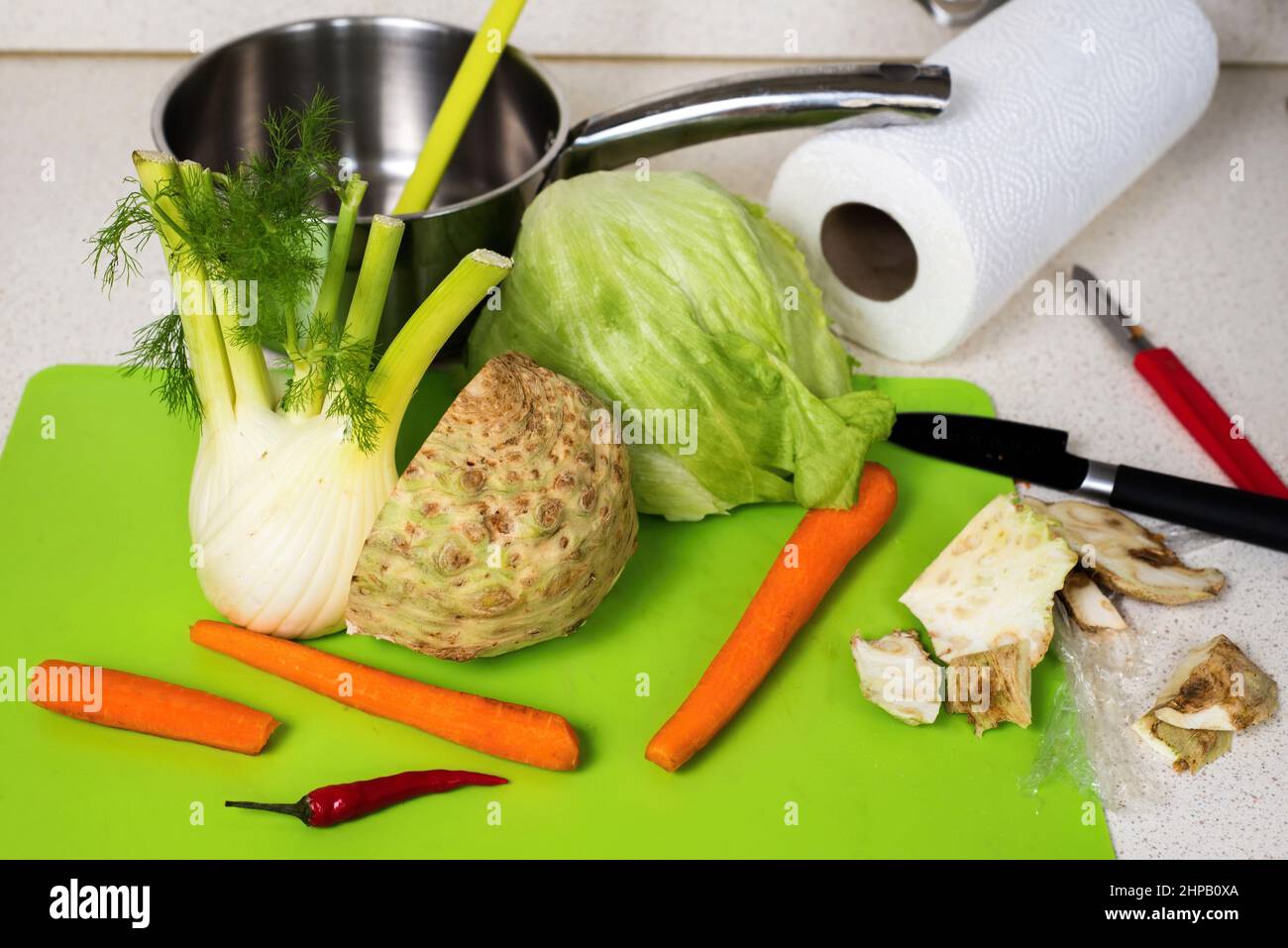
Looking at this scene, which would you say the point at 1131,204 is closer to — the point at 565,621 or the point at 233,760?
the point at 565,621

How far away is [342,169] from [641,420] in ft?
3.08

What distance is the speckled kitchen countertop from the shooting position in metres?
1.75

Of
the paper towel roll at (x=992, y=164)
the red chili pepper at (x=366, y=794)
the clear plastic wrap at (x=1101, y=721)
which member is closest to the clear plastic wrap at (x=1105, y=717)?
the clear plastic wrap at (x=1101, y=721)

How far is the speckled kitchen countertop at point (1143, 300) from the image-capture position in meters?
1.75

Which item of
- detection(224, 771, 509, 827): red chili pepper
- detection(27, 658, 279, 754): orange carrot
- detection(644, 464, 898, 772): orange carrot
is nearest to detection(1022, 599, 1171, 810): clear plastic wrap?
detection(644, 464, 898, 772): orange carrot

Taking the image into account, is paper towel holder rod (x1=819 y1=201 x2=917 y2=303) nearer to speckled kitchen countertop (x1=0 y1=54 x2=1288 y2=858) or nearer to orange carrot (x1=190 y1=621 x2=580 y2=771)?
speckled kitchen countertop (x1=0 y1=54 x2=1288 y2=858)

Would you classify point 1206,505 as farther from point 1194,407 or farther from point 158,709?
point 158,709

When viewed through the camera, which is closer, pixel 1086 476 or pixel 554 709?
pixel 554 709

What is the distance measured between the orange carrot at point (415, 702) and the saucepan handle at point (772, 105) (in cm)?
89

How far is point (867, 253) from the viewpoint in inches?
94.3

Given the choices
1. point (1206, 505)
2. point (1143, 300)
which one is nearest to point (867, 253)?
point (1143, 300)

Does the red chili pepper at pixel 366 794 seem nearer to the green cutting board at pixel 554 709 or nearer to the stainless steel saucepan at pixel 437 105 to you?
the green cutting board at pixel 554 709

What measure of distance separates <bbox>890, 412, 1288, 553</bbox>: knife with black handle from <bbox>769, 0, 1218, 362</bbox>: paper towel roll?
21 cm

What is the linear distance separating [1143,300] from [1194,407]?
36 cm
